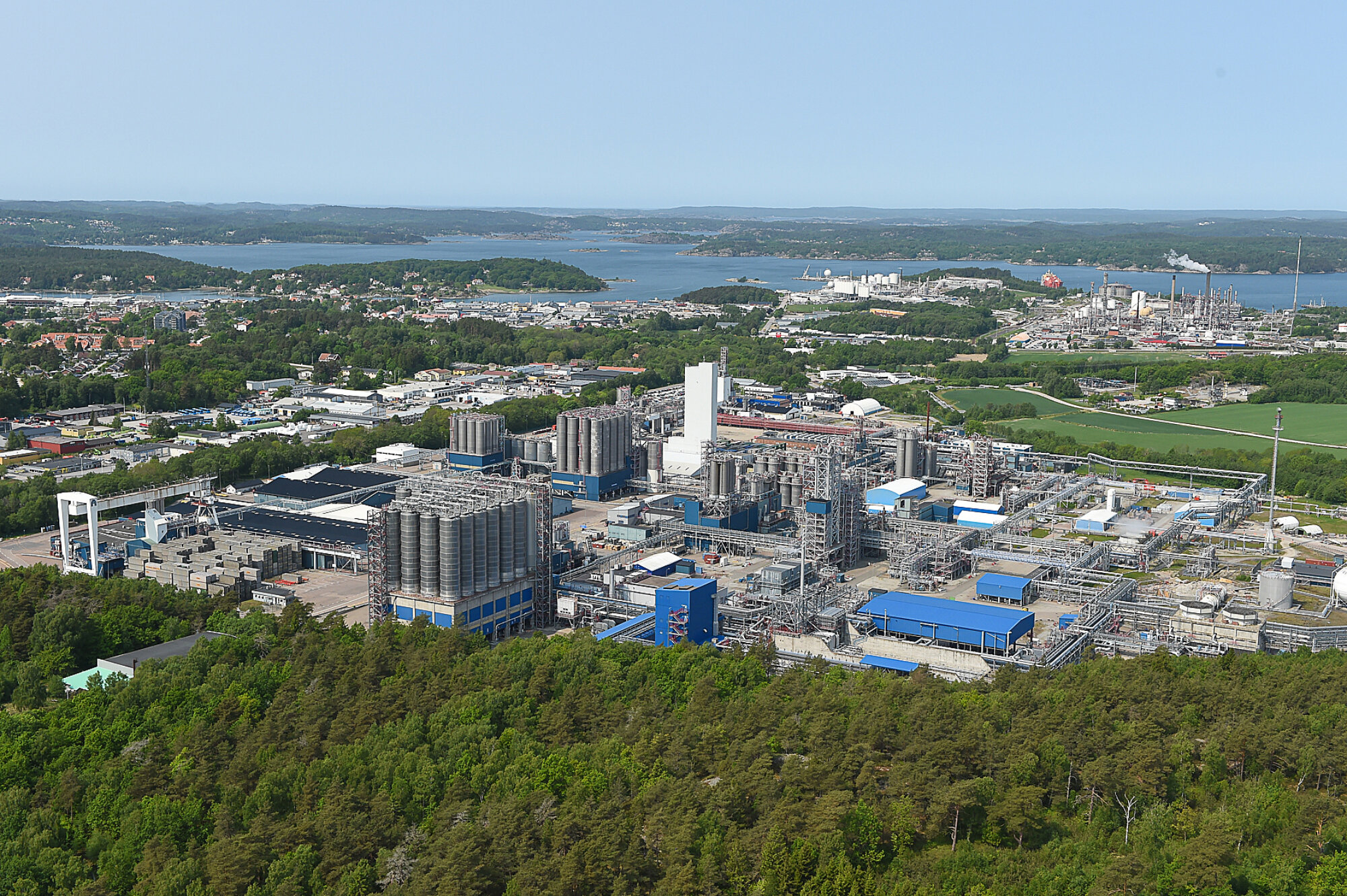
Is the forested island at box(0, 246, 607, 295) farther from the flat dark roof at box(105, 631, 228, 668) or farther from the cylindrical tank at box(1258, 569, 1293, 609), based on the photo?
the cylindrical tank at box(1258, 569, 1293, 609)

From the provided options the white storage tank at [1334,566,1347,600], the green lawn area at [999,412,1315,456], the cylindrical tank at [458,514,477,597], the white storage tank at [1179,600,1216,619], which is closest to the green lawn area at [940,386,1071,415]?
the green lawn area at [999,412,1315,456]

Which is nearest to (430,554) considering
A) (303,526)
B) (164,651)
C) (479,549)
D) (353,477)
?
(479,549)

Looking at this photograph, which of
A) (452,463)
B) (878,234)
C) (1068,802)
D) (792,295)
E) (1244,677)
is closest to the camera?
(1068,802)

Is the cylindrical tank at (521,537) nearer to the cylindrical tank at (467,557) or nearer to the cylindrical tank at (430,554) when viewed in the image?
the cylindrical tank at (467,557)

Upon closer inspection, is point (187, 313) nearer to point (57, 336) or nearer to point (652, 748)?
point (57, 336)

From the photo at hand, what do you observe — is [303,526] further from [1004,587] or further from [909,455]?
[909,455]

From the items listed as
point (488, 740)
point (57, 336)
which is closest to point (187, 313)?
point (57, 336)
